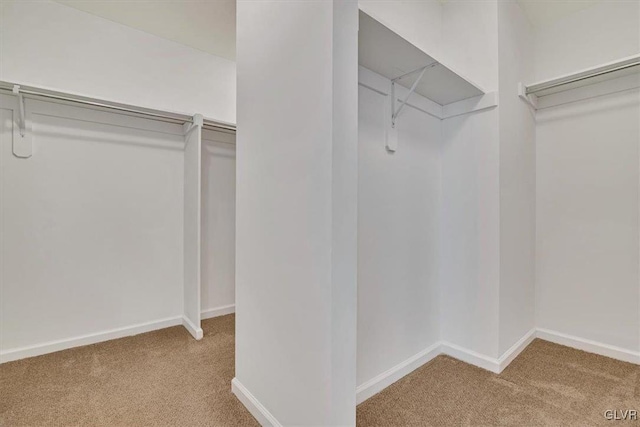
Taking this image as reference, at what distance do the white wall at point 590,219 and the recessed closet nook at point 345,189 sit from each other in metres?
0.01

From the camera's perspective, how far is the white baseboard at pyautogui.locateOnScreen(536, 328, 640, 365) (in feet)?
7.21

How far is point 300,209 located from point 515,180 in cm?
188

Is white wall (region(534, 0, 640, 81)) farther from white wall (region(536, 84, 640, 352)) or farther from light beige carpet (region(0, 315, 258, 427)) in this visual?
light beige carpet (region(0, 315, 258, 427))

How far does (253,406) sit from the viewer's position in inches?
63.5

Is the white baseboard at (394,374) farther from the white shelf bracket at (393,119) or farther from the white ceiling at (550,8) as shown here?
the white ceiling at (550,8)

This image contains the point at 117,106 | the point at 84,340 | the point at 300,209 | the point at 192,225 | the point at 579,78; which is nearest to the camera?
the point at 300,209

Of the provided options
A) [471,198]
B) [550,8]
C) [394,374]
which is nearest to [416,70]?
[471,198]

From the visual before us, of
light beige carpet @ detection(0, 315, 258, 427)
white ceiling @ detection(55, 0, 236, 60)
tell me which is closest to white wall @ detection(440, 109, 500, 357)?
light beige carpet @ detection(0, 315, 258, 427)

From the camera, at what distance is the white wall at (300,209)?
3.79 feet

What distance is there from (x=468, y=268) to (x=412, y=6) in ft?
A: 6.40

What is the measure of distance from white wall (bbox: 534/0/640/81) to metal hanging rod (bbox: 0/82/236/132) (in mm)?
2895

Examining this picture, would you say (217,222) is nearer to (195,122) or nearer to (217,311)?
(217,311)

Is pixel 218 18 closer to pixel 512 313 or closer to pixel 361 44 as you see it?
Answer: pixel 361 44

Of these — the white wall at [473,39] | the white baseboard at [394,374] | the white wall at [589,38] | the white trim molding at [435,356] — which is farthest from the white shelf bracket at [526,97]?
the white baseboard at [394,374]
